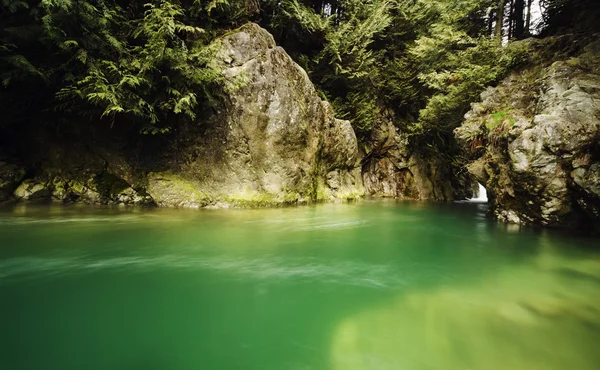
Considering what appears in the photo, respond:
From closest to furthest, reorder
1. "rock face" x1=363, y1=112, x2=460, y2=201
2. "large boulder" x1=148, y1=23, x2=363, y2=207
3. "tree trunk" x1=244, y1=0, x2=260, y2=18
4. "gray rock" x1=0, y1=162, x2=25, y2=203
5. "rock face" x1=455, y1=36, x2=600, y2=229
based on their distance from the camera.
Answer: "rock face" x1=455, y1=36, x2=600, y2=229 → "gray rock" x1=0, y1=162, x2=25, y2=203 → "large boulder" x1=148, y1=23, x2=363, y2=207 → "tree trunk" x1=244, y1=0, x2=260, y2=18 → "rock face" x1=363, y1=112, x2=460, y2=201

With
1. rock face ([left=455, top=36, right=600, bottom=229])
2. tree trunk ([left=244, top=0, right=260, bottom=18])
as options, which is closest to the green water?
rock face ([left=455, top=36, right=600, bottom=229])

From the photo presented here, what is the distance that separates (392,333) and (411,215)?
342 inches

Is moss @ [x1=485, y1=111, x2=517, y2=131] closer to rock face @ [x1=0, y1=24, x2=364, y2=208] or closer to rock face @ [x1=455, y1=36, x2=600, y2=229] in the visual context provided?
rock face @ [x1=455, y1=36, x2=600, y2=229]

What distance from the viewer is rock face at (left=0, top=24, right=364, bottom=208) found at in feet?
34.3

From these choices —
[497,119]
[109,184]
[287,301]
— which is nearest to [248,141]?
[109,184]

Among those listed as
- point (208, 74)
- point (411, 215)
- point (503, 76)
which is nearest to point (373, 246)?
point (411, 215)

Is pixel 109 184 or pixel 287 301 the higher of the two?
pixel 109 184

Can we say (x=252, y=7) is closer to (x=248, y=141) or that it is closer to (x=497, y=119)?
(x=248, y=141)

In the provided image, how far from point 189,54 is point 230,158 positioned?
367 cm

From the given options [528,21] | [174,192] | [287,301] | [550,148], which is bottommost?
[287,301]

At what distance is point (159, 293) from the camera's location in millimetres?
3574

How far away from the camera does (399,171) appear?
19438 mm

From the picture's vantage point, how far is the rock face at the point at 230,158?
1045 centimetres

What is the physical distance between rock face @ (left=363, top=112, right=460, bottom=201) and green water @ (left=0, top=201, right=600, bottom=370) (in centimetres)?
1206
